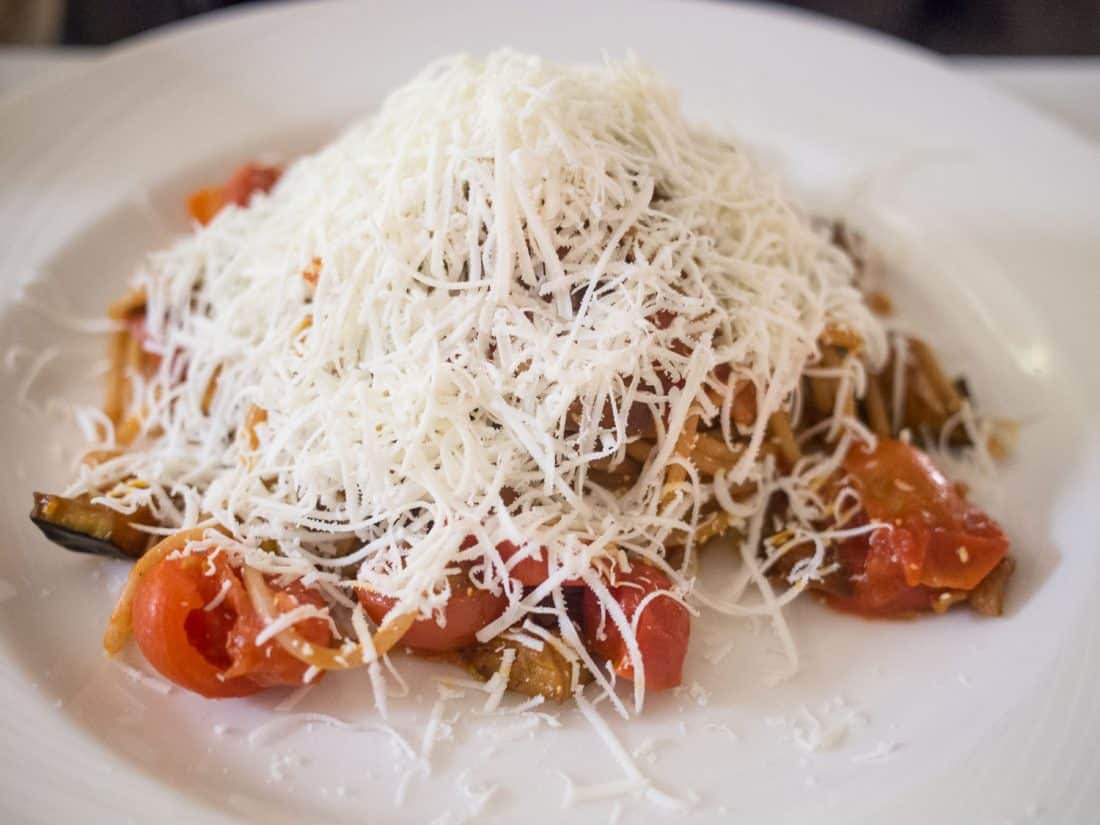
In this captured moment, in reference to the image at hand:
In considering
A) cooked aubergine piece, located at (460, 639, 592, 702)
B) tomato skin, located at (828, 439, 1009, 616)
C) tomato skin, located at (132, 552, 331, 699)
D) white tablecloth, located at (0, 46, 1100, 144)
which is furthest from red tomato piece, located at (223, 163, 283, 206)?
tomato skin, located at (828, 439, 1009, 616)

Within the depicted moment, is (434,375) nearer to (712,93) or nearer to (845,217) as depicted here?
(845,217)

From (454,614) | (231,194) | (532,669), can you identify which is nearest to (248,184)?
(231,194)

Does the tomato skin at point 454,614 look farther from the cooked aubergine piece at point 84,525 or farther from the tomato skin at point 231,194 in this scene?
the tomato skin at point 231,194

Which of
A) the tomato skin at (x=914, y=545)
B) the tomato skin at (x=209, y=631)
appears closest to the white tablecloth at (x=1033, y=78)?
the tomato skin at (x=914, y=545)

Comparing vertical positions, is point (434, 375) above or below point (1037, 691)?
above

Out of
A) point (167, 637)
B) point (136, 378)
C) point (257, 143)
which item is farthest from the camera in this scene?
point (257, 143)

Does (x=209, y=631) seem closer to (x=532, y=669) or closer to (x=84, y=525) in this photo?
(x=84, y=525)

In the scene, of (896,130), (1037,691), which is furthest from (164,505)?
(896,130)
